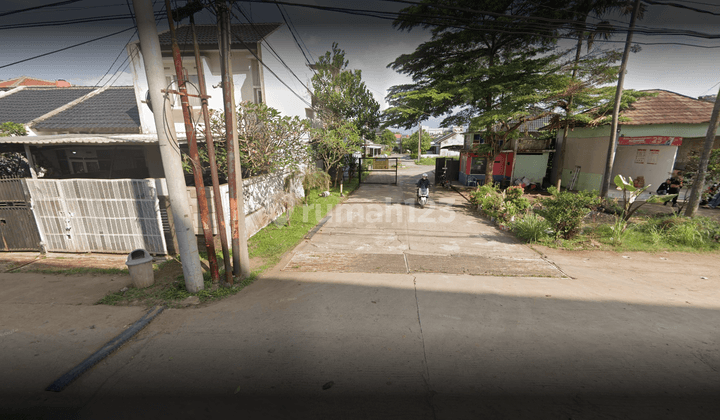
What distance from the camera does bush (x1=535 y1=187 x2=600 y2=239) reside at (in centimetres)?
746

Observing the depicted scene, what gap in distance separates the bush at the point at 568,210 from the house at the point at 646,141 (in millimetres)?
8715

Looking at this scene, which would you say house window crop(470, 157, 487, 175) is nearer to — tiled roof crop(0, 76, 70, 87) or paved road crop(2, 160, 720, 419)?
paved road crop(2, 160, 720, 419)

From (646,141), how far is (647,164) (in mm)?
3485

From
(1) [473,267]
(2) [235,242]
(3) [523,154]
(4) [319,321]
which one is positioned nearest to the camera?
(4) [319,321]

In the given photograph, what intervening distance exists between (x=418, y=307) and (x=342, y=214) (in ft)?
24.1

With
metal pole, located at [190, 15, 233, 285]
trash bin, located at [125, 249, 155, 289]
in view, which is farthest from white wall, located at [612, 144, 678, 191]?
trash bin, located at [125, 249, 155, 289]

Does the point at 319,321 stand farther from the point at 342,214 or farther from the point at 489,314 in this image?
the point at 342,214

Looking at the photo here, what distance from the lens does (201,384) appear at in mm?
2896

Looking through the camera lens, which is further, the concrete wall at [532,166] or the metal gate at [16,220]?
the concrete wall at [532,166]

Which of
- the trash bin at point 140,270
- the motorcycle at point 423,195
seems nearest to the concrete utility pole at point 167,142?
the trash bin at point 140,270

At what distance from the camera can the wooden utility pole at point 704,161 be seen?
7.83m

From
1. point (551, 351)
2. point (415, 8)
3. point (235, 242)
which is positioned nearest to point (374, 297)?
point (551, 351)

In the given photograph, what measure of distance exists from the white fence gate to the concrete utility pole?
2.51m

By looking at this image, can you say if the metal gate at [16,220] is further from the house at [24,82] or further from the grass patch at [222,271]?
the house at [24,82]
